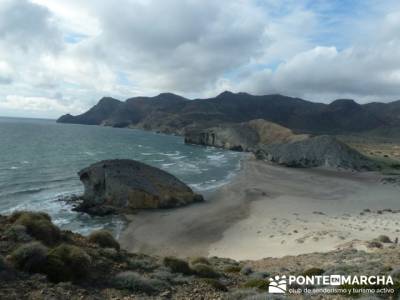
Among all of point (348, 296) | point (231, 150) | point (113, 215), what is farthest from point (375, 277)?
point (231, 150)

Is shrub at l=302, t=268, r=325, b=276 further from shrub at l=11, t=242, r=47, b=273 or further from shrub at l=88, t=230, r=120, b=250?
shrub at l=11, t=242, r=47, b=273

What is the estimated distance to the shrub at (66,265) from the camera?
34.2 ft

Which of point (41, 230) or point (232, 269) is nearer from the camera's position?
point (41, 230)

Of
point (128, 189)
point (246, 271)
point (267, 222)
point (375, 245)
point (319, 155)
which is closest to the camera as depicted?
point (246, 271)

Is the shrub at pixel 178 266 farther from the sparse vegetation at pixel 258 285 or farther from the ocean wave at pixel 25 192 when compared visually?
the ocean wave at pixel 25 192

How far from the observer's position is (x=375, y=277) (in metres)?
11.3

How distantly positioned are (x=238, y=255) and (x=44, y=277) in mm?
16518

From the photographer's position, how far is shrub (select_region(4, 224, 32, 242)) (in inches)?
511

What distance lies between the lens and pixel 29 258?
1075 centimetres

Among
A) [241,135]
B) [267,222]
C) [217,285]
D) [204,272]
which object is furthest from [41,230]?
[241,135]

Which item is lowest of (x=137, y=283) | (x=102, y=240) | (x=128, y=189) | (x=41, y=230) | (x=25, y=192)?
(x=25, y=192)

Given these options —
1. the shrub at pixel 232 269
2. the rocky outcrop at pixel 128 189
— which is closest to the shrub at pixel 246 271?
the shrub at pixel 232 269

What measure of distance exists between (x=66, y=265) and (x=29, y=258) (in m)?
1.05

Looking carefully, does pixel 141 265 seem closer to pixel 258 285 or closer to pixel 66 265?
pixel 66 265
